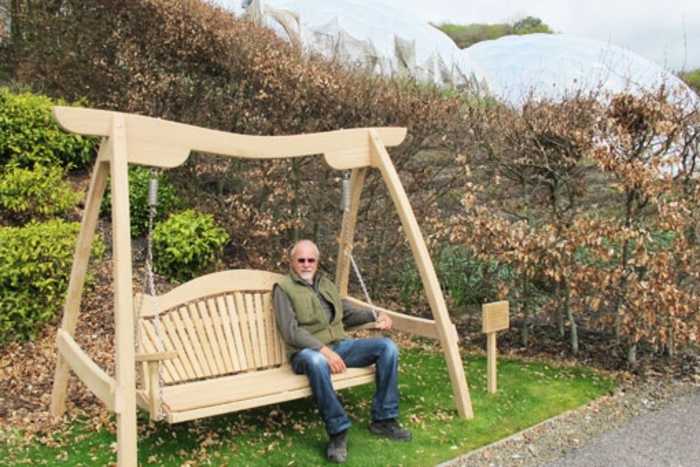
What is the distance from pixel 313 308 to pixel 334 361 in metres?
0.43

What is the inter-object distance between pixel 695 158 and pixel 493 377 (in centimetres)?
259

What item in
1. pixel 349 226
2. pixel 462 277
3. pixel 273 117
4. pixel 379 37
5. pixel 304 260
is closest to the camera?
pixel 304 260

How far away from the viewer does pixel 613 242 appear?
5.50 meters

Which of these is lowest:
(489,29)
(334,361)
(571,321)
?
(571,321)

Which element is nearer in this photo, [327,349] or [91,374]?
[91,374]

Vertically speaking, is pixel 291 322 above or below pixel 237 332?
above

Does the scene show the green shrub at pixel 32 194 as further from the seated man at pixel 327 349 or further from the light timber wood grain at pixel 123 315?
the light timber wood grain at pixel 123 315

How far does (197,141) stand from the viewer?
4137 mm

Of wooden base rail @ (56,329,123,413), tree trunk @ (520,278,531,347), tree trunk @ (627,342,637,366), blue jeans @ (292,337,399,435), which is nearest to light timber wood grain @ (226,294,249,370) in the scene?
blue jeans @ (292,337,399,435)

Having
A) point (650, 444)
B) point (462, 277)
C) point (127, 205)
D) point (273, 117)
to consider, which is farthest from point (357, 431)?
point (273, 117)

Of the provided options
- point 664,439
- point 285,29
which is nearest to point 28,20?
point 285,29

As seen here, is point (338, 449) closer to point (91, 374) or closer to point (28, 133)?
point (91, 374)

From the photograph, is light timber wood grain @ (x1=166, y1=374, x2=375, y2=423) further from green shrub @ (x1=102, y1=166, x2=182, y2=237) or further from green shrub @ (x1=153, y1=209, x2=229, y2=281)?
green shrub @ (x1=102, y1=166, x2=182, y2=237)

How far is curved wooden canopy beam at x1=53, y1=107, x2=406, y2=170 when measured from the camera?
3729 mm
